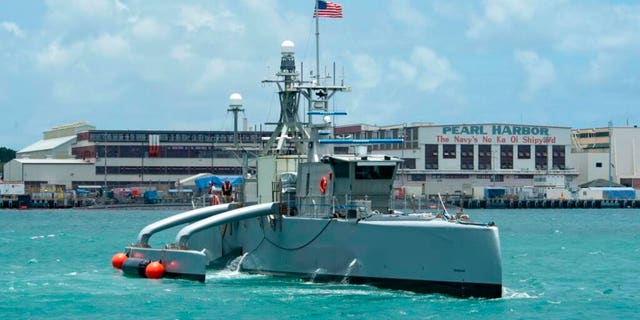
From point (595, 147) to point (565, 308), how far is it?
131 metres

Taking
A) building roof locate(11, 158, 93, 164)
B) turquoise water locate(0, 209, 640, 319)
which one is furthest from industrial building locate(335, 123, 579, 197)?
turquoise water locate(0, 209, 640, 319)

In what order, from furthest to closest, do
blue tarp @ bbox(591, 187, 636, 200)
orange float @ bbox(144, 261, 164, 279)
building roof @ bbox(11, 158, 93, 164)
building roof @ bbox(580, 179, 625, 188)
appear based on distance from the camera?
building roof @ bbox(11, 158, 93, 164) → building roof @ bbox(580, 179, 625, 188) → blue tarp @ bbox(591, 187, 636, 200) → orange float @ bbox(144, 261, 164, 279)

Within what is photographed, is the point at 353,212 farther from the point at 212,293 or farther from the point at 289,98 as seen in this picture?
the point at 289,98

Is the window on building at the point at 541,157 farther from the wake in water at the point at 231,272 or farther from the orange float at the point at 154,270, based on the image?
the orange float at the point at 154,270

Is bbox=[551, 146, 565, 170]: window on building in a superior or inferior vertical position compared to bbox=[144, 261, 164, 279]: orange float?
superior

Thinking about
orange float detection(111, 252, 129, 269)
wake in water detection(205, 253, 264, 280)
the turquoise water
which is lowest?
the turquoise water

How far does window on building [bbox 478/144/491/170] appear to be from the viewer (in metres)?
143

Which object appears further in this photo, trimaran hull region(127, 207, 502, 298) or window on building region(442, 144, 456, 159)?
window on building region(442, 144, 456, 159)

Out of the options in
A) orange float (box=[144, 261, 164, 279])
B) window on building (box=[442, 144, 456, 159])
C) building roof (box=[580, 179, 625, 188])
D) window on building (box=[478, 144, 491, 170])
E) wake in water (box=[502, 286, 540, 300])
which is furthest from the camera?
building roof (box=[580, 179, 625, 188])

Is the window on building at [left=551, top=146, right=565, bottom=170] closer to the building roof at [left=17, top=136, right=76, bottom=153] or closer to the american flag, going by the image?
the building roof at [left=17, top=136, right=76, bottom=153]

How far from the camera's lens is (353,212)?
3862cm

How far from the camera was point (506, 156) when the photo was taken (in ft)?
476

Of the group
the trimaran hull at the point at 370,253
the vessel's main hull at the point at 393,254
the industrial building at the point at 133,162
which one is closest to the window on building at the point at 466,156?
the industrial building at the point at 133,162

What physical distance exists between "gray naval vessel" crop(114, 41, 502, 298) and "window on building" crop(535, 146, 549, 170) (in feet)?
332
